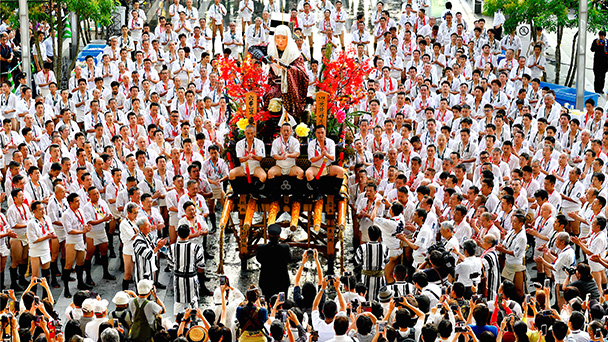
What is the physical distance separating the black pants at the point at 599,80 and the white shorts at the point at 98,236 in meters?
13.7

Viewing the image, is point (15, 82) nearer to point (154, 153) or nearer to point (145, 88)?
point (145, 88)


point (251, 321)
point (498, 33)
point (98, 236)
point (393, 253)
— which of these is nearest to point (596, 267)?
point (393, 253)

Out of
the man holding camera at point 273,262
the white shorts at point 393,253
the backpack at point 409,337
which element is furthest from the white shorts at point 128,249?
the backpack at point 409,337

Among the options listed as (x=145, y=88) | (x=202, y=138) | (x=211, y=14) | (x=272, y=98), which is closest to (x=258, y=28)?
(x=211, y=14)

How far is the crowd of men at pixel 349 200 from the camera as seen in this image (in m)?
9.51

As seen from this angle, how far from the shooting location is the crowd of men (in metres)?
9.51

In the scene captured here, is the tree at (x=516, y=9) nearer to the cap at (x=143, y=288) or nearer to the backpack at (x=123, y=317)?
the cap at (x=143, y=288)

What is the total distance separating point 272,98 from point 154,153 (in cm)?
299

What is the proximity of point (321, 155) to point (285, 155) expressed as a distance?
561mm

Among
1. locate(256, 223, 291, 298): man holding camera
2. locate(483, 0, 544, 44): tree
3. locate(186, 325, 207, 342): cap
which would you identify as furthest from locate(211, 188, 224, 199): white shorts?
locate(483, 0, 544, 44): tree

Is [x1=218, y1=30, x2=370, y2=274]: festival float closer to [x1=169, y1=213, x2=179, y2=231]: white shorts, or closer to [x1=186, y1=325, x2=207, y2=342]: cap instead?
[x1=169, y1=213, x2=179, y2=231]: white shorts

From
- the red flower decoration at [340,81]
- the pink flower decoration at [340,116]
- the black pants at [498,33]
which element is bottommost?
the pink flower decoration at [340,116]

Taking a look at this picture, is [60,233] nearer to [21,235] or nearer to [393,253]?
[21,235]

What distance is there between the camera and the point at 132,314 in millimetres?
10188
